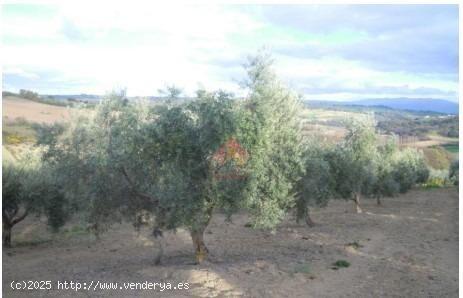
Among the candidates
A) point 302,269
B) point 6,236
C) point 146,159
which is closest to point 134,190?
point 146,159

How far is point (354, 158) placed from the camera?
32156mm

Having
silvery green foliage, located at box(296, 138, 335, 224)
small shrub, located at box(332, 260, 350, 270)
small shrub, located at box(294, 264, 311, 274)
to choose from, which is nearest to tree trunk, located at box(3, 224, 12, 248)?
silvery green foliage, located at box(296, 138, 335, 224)

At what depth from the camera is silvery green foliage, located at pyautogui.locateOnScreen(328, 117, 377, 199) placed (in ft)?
102

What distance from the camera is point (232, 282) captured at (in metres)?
15.5

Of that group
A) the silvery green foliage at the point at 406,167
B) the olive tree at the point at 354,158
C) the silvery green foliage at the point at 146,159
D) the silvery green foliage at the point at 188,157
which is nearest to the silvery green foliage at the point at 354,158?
the olive tree at the point at 354,158

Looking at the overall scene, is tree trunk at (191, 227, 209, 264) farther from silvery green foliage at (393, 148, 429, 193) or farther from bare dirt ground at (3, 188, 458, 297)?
silvery green foliage at (393, 148, 429, 193)

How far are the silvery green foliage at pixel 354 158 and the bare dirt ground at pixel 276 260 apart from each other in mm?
2828

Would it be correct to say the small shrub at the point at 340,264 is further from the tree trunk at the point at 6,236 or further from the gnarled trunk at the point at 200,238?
the tree trunk at the point at 6,236

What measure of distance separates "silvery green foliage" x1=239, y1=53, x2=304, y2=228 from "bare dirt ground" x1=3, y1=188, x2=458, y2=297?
2.55 meters

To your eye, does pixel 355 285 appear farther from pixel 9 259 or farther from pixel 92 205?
pixel 9 259

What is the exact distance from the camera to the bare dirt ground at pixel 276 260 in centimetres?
1552

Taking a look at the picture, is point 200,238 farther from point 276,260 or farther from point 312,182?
point 312,182

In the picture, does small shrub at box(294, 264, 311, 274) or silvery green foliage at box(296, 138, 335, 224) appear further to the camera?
silvery green foliage at box(296, 138, 335, 224)

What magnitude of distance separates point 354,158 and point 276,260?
15.4 m
